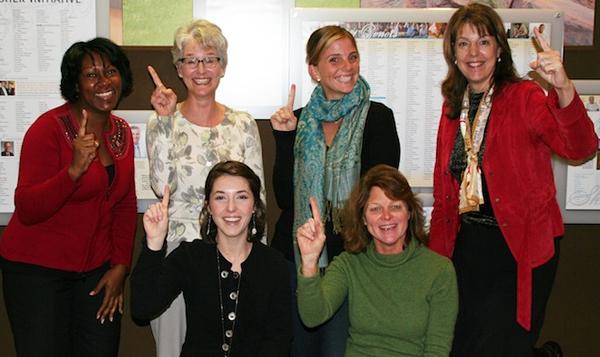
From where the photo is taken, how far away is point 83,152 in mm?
2559

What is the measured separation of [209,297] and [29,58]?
1.62 metres

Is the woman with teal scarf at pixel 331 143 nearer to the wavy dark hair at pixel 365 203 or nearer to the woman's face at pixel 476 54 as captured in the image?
the wavy dark hair at pixel 365 203

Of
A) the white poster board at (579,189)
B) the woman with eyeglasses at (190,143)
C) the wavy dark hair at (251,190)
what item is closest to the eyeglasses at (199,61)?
the woman with eyeglasses at (190,143)

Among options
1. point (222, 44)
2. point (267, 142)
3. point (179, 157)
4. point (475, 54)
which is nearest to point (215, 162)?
point (179, 157)

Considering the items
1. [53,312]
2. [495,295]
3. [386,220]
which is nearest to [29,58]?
[53,312]

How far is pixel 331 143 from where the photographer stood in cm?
281

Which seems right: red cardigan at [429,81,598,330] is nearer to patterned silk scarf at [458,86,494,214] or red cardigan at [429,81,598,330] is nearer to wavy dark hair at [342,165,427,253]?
patterned silk scarf at [458,86,494,214]

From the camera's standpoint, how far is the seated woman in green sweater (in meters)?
2.43

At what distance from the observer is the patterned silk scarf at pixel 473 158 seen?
2.50 meters

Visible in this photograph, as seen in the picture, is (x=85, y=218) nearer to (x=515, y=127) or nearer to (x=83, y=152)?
(x=83, y=152)

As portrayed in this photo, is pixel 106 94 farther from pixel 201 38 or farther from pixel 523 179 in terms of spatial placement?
pixel 523 179

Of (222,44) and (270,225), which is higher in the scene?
(222,44)

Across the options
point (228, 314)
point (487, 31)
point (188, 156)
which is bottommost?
point (228, 314)

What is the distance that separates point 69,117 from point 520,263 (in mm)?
1745
